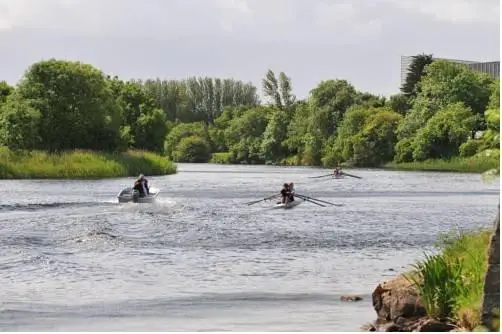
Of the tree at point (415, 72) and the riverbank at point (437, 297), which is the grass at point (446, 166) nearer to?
the tree at point (415, 72)

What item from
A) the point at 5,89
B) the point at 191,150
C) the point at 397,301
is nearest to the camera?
the point at 397,301

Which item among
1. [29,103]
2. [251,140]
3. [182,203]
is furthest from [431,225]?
[251,140]

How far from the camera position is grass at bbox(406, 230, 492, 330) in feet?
53.6

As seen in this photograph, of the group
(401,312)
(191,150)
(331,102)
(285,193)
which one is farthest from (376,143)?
(401,312)

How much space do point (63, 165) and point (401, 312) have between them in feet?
247

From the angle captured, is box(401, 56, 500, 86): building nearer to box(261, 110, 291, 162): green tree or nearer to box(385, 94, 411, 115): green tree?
box(385, 94, 411, 115): green tree

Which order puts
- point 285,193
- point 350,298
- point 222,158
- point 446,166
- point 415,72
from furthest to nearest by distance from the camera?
point 222,158 → point 415,72 → point 446,166 → point 285,193 → point 350,298

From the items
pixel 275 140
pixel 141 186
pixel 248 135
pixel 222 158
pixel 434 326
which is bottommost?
pixel 434 326

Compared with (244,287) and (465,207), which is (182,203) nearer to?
(465,207)

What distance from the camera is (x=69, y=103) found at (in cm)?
10075

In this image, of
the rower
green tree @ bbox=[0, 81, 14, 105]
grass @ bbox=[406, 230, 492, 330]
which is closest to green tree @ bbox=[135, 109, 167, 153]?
green tree @ bbox=[0, 81, 14, 105]

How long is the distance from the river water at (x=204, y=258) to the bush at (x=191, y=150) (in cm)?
13354

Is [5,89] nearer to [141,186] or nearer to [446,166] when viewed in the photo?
[446,166]

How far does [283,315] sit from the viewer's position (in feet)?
68.8
